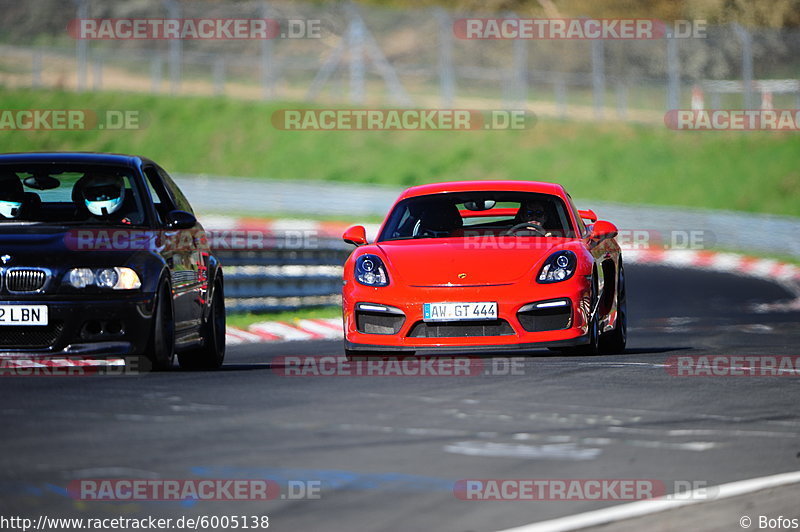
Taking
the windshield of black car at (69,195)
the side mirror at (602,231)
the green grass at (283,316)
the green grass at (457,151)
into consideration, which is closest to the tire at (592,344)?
the side mirror at (602,231)

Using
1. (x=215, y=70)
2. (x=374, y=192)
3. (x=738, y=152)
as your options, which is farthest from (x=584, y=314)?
(x=215, y=70)

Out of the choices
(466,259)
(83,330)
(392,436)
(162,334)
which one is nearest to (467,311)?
(466,259)

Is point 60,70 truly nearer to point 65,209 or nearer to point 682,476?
point 65,209

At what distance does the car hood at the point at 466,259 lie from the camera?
33.1 ft

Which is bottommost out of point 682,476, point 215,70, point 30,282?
point 682,476

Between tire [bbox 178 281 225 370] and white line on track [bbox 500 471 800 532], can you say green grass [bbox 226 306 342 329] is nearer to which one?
tire [bbox 178 281 225 370]

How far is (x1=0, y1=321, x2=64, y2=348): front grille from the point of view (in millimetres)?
8781

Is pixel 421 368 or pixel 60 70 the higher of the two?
pixel 60 70

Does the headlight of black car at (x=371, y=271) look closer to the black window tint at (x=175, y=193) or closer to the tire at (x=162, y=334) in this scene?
the black window tint at (x=175, y=193)

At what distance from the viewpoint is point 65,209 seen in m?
9.86

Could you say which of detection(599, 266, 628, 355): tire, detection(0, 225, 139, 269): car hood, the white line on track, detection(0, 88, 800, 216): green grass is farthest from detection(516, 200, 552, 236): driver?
detection(0, 88, 800, 216): green grass

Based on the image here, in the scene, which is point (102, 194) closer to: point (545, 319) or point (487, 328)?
point (487, 328)

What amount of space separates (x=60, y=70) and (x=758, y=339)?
36.6 meters

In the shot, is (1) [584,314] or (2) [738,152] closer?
(1) [584,314]
